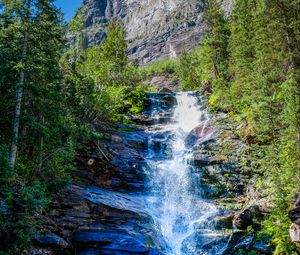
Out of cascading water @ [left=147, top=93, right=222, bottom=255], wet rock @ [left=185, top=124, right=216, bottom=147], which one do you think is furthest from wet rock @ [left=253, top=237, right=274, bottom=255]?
wet rock @ [left=185, top=124, right=216, bottom=147]

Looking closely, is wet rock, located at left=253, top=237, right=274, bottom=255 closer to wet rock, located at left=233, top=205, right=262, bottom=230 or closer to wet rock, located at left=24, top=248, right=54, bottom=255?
wet rock, located at left=233, top=205, right=262, bottom=230

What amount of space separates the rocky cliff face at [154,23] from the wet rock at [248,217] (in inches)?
3051

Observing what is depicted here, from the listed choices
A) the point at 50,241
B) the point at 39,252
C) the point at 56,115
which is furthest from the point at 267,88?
the point at 39,252

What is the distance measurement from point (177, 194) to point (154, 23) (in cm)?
10892

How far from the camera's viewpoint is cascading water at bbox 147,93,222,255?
18.2 meters

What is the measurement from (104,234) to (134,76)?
29334mm

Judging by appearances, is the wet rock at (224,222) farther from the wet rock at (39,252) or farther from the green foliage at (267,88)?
the wet rock at (39,252)

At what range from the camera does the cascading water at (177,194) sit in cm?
1820

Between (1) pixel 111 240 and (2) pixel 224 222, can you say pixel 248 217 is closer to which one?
(2) pixel 224 222

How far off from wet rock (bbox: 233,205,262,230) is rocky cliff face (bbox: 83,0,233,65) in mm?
77502

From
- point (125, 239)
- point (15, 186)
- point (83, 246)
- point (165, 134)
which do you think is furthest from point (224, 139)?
point (15, 186)

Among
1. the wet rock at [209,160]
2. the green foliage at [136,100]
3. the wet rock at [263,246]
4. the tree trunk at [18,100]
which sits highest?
the green foliage at [136,100]

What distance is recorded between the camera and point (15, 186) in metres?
13.0

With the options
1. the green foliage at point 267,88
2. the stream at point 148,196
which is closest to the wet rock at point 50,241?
the stream at point 148,196
